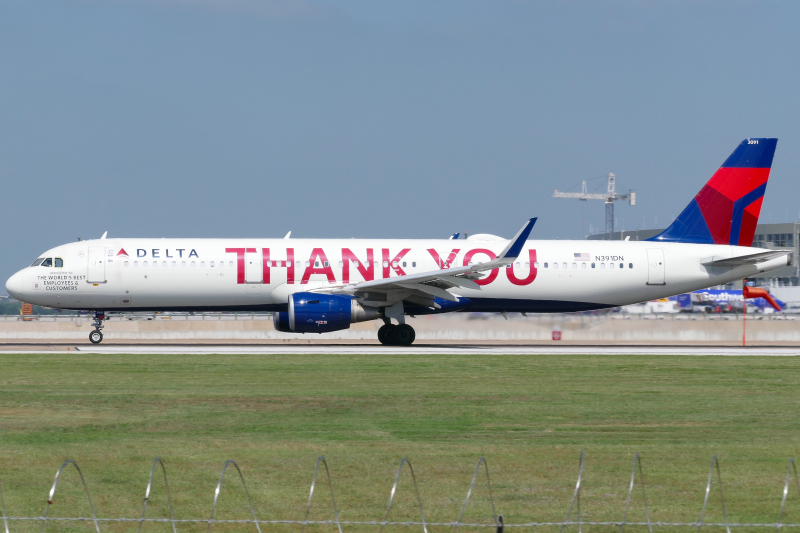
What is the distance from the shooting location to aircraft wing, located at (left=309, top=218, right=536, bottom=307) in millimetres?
30594

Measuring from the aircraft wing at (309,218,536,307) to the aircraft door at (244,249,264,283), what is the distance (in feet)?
6.40

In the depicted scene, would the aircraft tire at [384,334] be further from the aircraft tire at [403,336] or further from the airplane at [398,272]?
the aircraft tire at [403,336]

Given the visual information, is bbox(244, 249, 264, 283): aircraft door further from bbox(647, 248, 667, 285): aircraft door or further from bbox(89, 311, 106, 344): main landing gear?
bbox(647, 248, 667, 285): aircraft door

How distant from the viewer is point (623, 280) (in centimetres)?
3534

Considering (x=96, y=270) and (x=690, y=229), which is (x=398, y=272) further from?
(x=690, y=229)

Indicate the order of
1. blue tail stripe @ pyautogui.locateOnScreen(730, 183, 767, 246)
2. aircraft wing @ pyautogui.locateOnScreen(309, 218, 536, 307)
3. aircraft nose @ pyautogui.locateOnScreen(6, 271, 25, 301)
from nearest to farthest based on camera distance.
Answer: aircraft wing @ pyautogui.locateOnScreen(309, 218, 536, 307)
aircraft nose @ pyautogui.locateOnScreen(6, 271, 25, 301)
blue tail stripe @ pyautogui.locateOnScreen(730, 183, 767, 246)

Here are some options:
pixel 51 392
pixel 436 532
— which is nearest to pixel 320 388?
pixel 51 392

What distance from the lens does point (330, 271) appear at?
109ft

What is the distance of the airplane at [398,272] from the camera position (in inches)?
1271

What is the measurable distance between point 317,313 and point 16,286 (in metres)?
11.0

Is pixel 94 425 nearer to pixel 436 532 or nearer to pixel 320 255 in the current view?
pixel 436 532

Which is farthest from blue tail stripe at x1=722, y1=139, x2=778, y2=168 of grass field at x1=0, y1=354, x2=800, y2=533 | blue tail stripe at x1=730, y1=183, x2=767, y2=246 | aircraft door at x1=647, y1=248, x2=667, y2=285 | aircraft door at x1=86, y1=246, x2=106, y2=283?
aircraft door at x1=86, y1=246, x2=106, y2=283

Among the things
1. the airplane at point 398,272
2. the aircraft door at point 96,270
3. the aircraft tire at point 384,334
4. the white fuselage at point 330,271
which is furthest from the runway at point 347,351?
the aircraft door at point 96,270

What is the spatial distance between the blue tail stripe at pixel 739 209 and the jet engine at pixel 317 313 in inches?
619
